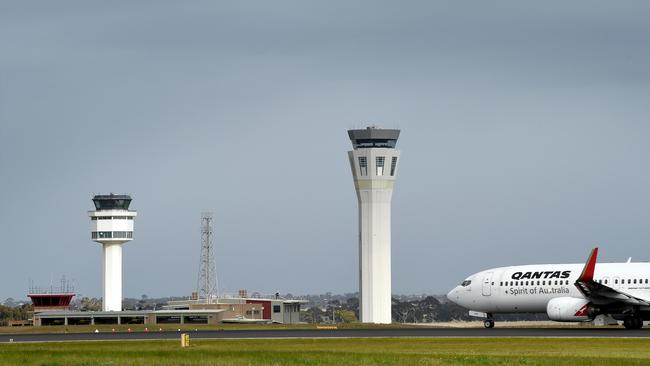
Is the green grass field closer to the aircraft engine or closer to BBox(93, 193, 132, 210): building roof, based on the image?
the aircraft engine

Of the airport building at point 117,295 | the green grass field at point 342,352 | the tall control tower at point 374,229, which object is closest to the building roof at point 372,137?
the tall control tower at point 374,229

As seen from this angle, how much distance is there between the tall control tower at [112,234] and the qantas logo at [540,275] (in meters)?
74.8

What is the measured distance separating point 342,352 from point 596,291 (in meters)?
23.2

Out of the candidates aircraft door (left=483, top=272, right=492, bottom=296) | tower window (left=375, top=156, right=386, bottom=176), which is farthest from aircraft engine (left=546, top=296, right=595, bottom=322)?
tower window (left=375, top=156, right=386, bottom=176)

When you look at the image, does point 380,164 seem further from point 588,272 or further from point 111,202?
point 588,272

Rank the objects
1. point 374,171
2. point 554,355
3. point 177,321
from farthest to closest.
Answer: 1. point 374,171
2. point 177,321
3. point 554,355

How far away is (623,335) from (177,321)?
6844cm

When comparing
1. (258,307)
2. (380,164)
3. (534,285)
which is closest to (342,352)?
(534,285)

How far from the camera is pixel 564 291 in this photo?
75375 millimetres

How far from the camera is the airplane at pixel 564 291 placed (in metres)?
70.8

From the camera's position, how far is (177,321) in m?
124

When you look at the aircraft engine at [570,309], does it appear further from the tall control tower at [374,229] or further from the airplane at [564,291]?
the tall control tower at [374,229]

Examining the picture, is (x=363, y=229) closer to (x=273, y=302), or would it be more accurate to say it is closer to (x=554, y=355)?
(x=273, y=302)

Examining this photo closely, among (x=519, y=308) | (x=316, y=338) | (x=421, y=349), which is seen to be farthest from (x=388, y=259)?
(x=421, y=349)
